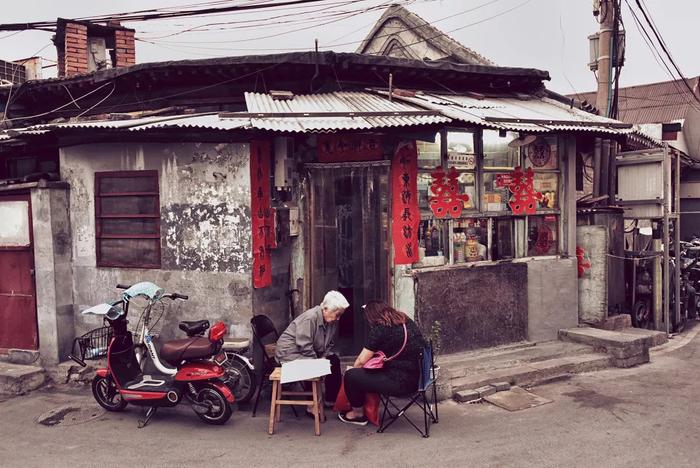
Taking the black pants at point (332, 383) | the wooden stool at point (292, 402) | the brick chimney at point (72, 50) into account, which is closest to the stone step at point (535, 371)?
the black pants at point (332, 383)

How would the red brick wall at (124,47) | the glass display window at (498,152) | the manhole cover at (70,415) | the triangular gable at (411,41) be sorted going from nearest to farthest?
the manhole cover at (70,415), the glass display window at (498,152), the red brick wall at (124,47), the triangular gable at (411,41)

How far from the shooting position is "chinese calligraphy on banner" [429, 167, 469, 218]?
8.99 metres

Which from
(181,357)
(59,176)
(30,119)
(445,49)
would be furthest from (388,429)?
(445,49)

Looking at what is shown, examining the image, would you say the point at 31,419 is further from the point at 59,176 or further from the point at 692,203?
the point at 692,203

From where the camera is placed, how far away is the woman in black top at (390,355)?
6.35 m

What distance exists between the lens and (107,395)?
739 cm

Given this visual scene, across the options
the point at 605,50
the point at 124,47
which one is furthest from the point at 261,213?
the point at 605,50

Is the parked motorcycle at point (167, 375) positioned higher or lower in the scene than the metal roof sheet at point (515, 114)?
lower

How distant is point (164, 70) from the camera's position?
9172mm

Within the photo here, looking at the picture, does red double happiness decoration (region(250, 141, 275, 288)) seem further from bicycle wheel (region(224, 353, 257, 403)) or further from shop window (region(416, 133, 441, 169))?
shop window (region(416, 133, 441, 169))

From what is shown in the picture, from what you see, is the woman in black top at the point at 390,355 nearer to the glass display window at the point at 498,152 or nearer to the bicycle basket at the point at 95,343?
the bicycle basket at the point at 95,343

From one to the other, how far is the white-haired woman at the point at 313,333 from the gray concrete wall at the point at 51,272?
401cm

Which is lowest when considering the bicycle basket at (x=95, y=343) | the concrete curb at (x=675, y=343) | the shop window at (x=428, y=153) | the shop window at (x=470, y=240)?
the concrete curb at (x=675, y=343)

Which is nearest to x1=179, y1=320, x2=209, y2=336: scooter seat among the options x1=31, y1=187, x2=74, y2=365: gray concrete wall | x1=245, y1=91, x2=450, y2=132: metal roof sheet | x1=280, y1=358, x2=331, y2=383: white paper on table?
x1=280, y1=358, x2=331, y2=383: white paper on table
